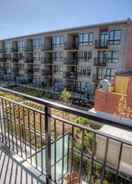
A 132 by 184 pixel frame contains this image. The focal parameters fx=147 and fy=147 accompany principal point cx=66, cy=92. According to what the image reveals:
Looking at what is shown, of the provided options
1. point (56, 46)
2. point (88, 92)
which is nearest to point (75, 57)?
point (56, 46)

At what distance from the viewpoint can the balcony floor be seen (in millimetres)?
1736

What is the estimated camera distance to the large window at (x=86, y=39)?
1570 centimetres

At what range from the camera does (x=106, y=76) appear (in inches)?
612

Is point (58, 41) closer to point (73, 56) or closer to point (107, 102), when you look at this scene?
point (73, 56)

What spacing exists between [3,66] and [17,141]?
26.6 metres

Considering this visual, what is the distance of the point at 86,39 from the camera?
631 inches

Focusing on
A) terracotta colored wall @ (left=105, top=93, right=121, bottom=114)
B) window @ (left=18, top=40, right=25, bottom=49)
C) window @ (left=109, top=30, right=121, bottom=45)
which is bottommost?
terracotta colored wall @ (left=105, top=93, right=121, bottom=114)

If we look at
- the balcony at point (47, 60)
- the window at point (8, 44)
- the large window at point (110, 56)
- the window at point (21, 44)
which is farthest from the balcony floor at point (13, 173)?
the window at point (8, 44)

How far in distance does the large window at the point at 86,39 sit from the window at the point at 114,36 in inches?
→ 83.6

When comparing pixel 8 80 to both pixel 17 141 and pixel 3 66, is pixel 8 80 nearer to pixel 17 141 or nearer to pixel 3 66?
pixel 3 66

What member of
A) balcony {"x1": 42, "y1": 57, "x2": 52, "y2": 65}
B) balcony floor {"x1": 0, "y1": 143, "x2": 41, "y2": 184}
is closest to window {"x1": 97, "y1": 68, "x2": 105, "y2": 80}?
balcony {"x1": 42, "y1": 57, "x2": 52, "y2": 65}

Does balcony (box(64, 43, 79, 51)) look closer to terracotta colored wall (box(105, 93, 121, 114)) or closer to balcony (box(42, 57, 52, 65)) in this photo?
balcony (box(42, 57, 52, 65))

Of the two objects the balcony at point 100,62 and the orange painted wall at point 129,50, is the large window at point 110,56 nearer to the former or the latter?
the balcony at point 100,62

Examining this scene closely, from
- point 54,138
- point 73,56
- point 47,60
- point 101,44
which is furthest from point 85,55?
point 54,138
